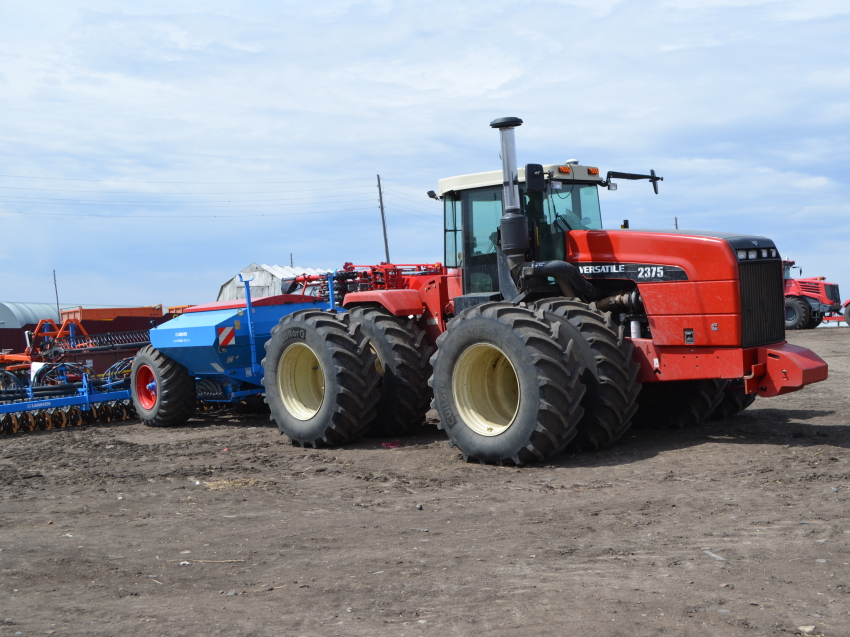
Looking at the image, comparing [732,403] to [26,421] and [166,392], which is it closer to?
[166,392]

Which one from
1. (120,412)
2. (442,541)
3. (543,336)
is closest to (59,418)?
A: (120,412)

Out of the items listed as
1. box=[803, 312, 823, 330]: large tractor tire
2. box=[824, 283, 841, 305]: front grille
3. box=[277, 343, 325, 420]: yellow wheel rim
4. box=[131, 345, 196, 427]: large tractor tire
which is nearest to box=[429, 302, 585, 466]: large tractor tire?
box=[277, 343, 325, 420]: yellow wheel rim

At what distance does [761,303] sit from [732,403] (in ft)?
6.88

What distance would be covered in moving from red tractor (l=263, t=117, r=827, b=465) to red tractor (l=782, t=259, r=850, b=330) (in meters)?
21.5

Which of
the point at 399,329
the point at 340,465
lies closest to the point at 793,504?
the point at 340,465

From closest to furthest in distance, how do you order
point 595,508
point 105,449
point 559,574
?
1. point 559,574
2. point 595,508
3. point 105,449

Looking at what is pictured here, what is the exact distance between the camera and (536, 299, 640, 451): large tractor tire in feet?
24.4

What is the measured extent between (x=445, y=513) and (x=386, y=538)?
735 mm

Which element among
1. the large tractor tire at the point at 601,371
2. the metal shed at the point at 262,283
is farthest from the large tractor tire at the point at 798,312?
the large tractor tire at the point at 601,371

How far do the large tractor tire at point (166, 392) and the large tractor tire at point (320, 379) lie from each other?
2861 millimetres

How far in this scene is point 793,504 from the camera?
18.9 ft

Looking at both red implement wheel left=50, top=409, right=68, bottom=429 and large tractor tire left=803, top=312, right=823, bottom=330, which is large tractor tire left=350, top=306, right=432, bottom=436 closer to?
red implement wheel left=50, top=409, right=68, bottom=429

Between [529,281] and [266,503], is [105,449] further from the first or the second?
[529,281]

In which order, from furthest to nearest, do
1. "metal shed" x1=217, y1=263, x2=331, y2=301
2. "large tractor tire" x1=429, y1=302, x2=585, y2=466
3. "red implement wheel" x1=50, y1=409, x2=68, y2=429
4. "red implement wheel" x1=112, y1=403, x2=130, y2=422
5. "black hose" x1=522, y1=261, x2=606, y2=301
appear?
"metal shed" x1=217, y1=263, x2=331, y2=301 < "red implement wheel" x1=112, y1=403, x2=130, y2=422 < "red implement wheel" x1=50, y1=409, x2=68, y2=429 < "black hose" x1=522, y1=261, x2=606, y2=301 < "large tractor tire" x1=429, y1=302, x2=585, y2=466
